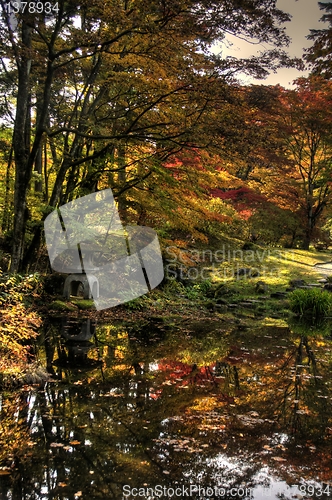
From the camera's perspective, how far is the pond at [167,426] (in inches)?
104

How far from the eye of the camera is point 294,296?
11.3 m

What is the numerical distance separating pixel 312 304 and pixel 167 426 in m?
8.66

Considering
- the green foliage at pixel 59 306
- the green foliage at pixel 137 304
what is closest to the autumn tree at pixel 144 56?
the green foliage at pixel 59 306

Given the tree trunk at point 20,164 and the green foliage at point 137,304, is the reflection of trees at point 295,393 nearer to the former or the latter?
the green foliage at point 137,304

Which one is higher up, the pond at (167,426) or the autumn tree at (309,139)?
the autumn tree at (309,139)

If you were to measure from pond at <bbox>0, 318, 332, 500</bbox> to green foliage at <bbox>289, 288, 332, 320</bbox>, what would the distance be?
4.82m

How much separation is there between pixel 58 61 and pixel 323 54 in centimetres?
578

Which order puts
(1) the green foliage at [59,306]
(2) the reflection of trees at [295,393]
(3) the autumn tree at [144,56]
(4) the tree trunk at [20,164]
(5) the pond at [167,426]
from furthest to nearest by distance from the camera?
(1) the green foliage at [59,306] → (4) the tree trunk at [20,164] → (3) the autumn tree at [144,56] → (2) the reflection of trees at [295,393] → (5) the pond at [167,426]

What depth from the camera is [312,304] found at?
36.0 ft

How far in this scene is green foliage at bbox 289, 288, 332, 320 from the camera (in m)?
10.8

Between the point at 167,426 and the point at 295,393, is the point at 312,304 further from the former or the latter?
the point at 167,426

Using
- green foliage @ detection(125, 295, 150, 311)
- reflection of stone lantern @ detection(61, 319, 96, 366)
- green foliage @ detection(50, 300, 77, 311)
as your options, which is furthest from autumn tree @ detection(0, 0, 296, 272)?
green foliage @ detection(125, 295, 150, 311)

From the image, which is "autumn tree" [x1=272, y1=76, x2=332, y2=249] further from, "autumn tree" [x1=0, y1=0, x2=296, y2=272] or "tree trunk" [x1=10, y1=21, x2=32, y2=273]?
"tree trunk" [x1=10, y1=21, x2=32, y2=273]

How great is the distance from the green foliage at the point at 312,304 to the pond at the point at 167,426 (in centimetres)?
482
